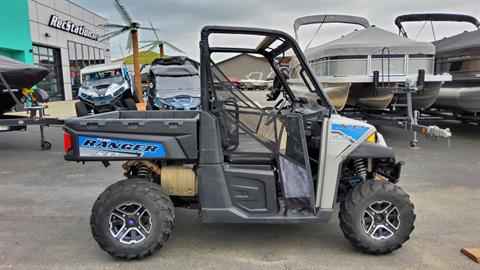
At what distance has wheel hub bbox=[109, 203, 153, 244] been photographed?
357 centimetres

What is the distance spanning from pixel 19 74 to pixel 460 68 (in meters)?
9.85

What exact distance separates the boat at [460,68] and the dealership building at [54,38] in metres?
19.3

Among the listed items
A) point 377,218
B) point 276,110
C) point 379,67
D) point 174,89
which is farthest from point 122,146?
point 174,89

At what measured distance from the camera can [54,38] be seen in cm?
2652

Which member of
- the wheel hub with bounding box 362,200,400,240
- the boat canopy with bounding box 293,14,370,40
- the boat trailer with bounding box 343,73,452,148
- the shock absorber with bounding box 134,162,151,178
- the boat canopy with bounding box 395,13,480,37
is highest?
the boat canopy with bounding box 395,13,480,37

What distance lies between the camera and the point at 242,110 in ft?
12.4

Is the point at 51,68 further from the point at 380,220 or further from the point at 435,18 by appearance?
the point at 380,220

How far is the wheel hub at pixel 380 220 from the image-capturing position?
366 centimetres

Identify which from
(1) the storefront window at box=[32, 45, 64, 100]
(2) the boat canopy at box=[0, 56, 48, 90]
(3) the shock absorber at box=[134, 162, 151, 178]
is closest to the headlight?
(2) the boat canopy at box=[0, 56, 48, 90]

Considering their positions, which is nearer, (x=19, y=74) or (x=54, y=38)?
(x=19, y=74)

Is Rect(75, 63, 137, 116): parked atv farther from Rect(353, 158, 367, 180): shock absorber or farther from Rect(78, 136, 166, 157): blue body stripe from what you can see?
Rect(353, 158, 367, 180): shock absorber

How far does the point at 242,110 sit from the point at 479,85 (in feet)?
24.7

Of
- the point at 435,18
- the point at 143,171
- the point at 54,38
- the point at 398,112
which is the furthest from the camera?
the point at 54,38

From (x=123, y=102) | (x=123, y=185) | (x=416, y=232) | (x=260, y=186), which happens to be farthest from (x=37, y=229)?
(x=123, y=102)
